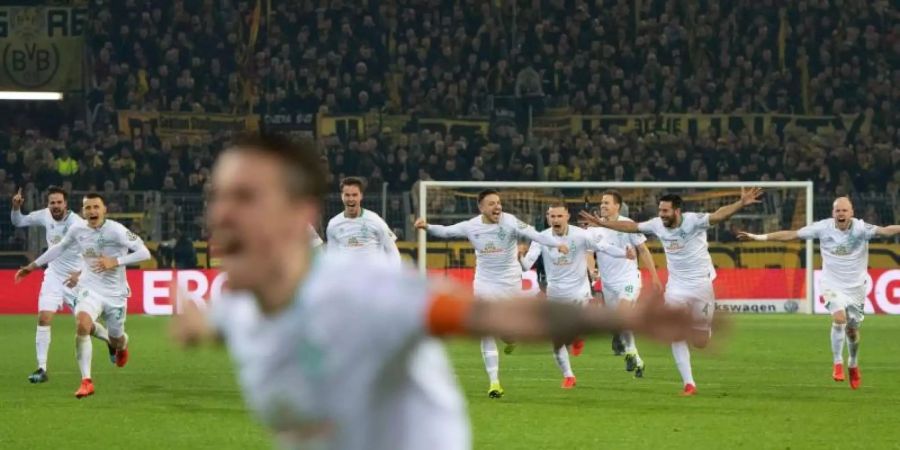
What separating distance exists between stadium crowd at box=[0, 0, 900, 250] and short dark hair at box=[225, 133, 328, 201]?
3001 centimetres

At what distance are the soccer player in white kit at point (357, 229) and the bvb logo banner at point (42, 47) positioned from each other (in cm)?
2168

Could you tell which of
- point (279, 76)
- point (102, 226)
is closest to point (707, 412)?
point (102, 226)

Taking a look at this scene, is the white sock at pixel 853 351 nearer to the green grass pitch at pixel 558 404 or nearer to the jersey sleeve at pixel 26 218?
the green grass pitch at pixel 558 404

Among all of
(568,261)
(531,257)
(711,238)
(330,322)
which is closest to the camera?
(330,322)

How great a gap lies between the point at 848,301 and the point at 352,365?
49.0 feet

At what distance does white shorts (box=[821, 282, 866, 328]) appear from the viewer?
17.0m

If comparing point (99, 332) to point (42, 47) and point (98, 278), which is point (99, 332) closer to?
point (98, 278)

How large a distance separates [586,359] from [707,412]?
7118 mm

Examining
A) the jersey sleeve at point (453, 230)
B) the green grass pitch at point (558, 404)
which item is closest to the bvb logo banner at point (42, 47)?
the green grass pitch at point (558, 404)

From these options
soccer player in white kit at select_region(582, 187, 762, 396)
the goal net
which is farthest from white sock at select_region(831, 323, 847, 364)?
the goal net

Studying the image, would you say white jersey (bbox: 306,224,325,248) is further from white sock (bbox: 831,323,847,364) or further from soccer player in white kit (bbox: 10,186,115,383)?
white sock (bbox: 831,323,847,364)

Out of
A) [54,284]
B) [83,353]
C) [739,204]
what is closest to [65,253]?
[54,284]

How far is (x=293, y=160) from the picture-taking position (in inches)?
119

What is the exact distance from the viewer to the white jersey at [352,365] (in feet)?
9.63
